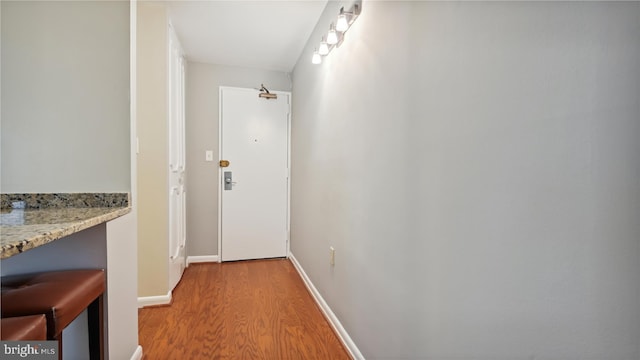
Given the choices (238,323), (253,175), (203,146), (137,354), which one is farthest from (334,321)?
(203,146)

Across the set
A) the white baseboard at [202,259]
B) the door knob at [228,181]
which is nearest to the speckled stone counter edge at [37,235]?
the door knob at [228,181]

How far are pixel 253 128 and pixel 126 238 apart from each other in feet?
A: 6.92

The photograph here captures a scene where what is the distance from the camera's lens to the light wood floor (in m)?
1.66

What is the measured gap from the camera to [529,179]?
2.05ft

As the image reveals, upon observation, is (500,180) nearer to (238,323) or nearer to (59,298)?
(59,298)

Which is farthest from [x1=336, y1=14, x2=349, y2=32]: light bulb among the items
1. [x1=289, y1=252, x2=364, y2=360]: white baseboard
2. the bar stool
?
[x1=289, y1=252, x2=364, y2=360]: white baseboard

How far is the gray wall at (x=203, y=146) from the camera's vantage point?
3164 mm

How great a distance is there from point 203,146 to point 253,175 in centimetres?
63

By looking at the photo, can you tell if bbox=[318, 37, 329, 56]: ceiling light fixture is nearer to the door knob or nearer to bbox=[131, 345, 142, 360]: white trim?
the door knob

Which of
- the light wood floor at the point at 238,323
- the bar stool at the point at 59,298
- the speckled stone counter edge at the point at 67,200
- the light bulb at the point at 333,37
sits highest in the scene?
the light bulb at the point at 333,37

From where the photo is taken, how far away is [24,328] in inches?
27.9

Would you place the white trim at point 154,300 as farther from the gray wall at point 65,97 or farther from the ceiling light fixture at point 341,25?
the ceiling light fixture at point 341,25

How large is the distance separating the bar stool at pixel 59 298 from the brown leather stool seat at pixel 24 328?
90mm

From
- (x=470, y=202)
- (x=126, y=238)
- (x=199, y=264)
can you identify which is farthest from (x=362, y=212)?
(x=199, y=264)
